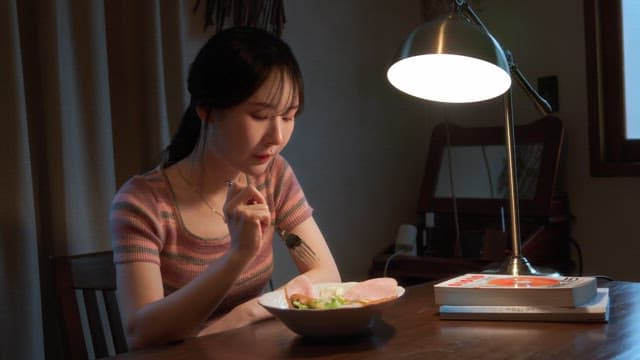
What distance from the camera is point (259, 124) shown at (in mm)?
1256

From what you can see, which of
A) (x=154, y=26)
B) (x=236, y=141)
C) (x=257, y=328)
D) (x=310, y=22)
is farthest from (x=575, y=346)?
(x=310, y=22)

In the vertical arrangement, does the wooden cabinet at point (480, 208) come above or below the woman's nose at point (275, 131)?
below

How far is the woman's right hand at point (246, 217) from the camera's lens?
108cm

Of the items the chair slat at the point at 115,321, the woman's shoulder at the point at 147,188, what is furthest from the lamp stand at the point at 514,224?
the chair slat at the point at 115,321

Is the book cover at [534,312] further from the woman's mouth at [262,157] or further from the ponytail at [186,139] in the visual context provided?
the ponytail at [186,139]

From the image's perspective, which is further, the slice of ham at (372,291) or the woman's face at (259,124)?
the woman's face at (259,124)

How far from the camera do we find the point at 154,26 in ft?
5.86

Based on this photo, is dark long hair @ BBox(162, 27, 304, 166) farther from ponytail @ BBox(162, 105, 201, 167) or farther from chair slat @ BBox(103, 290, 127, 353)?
chair slat @ BBox(103, 290, 127, 353)

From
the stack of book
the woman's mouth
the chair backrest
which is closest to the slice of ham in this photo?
the stack of book

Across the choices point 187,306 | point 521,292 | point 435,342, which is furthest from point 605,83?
point 187,306

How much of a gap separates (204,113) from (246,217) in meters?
0.33

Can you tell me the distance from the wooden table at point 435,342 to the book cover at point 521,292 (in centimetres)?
4

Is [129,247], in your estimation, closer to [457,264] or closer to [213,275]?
[213,275]

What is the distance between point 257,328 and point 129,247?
10.8 inches
